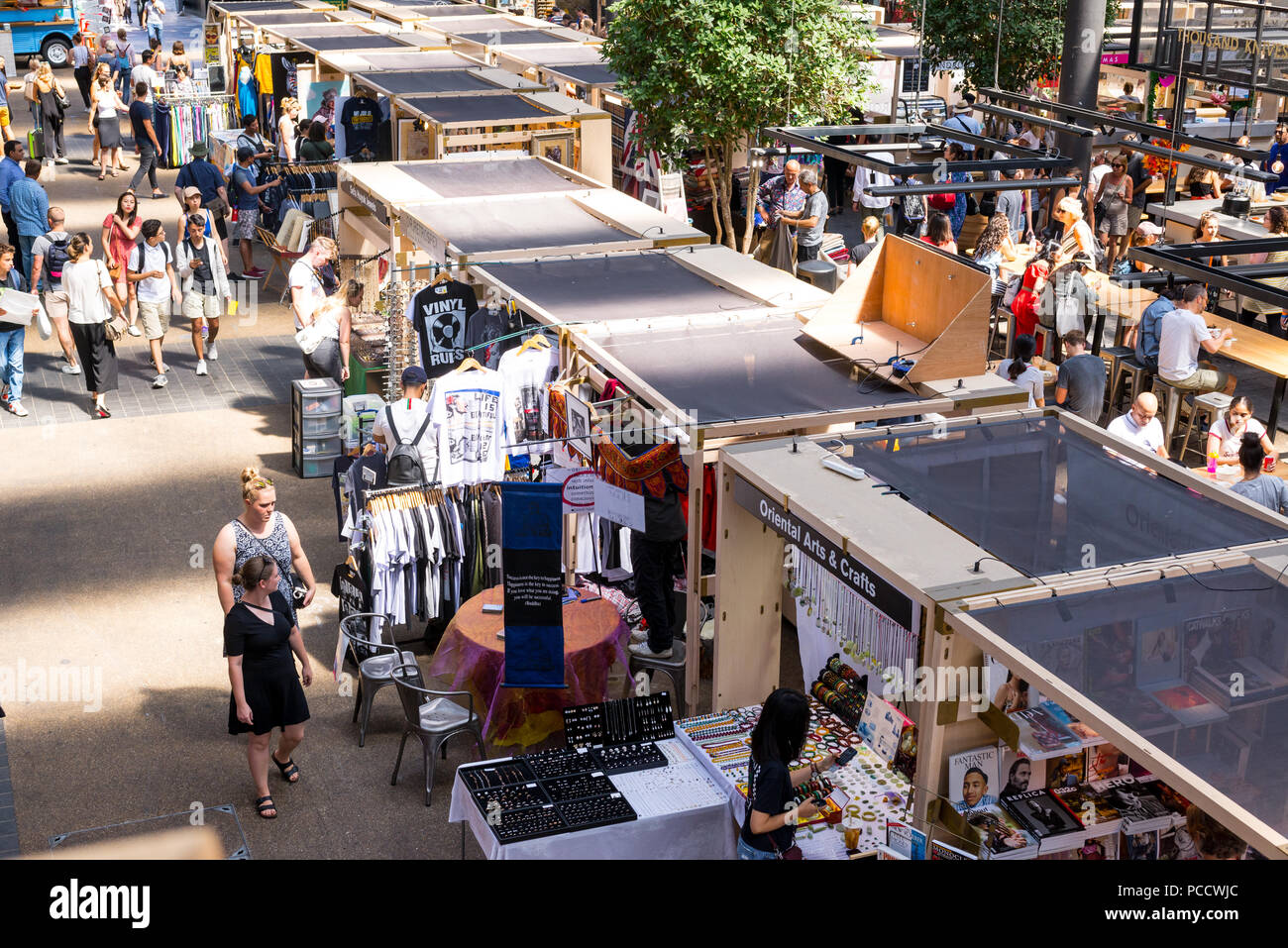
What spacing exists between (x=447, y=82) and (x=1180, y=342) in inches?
352

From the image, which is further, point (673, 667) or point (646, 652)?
point (646, 652)

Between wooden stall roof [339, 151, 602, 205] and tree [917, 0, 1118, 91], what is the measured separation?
7.05 metres

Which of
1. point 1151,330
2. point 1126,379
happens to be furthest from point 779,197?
point 1151,330

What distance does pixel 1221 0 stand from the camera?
7.85 m

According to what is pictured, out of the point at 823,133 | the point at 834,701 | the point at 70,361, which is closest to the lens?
the point at 834,701

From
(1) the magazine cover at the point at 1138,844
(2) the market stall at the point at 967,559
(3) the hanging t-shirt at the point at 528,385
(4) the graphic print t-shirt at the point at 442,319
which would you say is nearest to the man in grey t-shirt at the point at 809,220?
(4) the graphic print t-shirt at the point at 442,319

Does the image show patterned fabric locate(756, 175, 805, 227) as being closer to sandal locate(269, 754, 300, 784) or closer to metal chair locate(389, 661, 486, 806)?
metal chair locate(389, 661, 486, 806)

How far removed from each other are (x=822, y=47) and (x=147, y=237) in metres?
6.78

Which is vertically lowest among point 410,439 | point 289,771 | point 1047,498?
point 289,771

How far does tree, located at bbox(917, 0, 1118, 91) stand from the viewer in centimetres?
1708

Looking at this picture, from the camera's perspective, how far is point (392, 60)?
57.5ft

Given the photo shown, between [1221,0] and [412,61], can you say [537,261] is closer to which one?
[1221,0]

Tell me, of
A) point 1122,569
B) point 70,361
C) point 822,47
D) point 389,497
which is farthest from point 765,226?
point 1122,569

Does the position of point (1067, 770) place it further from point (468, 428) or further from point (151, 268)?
point (151, 268)
